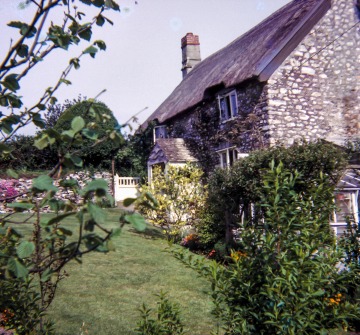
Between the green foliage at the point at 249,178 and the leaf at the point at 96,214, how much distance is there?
7.22 meters

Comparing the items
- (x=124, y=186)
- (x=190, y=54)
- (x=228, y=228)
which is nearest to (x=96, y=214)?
(x=228, y=228)

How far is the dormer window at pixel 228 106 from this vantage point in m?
14.8

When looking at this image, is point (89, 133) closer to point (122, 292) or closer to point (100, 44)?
point (100, 44)

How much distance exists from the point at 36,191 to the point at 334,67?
1381 centimetres

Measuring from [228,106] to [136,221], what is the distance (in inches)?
561

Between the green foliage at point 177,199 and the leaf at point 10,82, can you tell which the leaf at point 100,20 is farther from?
the green foliage at point 177,199

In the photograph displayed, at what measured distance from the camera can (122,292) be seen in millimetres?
7648

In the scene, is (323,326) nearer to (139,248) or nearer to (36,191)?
(36,191)

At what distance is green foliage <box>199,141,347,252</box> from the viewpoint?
968cm

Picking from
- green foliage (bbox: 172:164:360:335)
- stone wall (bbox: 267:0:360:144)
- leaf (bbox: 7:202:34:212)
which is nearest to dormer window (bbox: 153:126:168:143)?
stone wall (bbox: 267:0:360:144)

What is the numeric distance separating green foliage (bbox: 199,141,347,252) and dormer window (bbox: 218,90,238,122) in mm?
3615

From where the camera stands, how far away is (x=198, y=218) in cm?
1341

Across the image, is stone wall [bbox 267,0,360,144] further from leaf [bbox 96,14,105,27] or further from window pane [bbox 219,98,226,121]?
leaf [bbox 96,14,105,27]

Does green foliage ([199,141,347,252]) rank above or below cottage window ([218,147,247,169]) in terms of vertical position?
below
